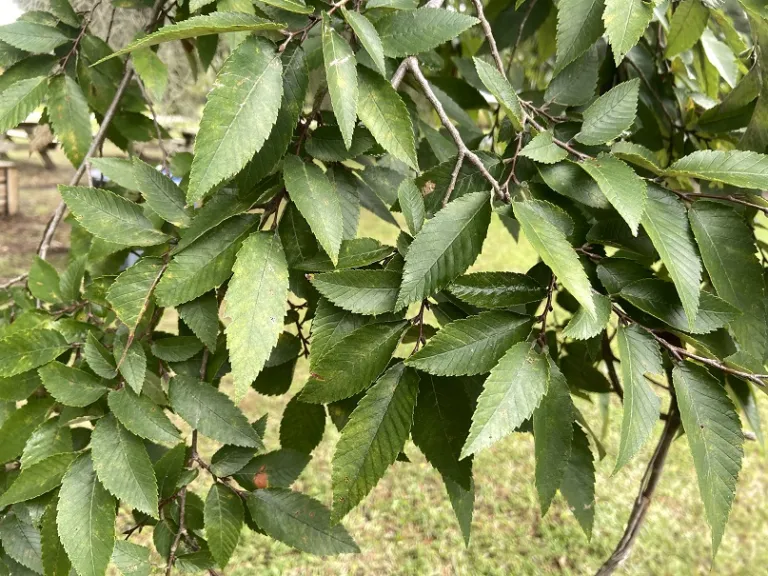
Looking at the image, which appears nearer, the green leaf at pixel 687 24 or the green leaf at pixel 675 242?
the green leaf at pixel 675 242

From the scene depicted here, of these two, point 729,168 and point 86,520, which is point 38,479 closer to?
point 86,520

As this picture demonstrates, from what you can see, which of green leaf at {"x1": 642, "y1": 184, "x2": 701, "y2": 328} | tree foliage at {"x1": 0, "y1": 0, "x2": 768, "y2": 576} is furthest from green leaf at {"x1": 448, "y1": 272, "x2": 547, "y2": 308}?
green leaf at {"x1": 642, "y1": 184, "x2": 701, "y2": 328}

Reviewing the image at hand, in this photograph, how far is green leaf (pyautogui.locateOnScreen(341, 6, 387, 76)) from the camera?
0.47 m

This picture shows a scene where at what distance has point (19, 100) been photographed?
2.38ft

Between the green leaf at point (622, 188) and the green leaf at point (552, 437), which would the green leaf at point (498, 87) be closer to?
the green leaf at point (622, 188)

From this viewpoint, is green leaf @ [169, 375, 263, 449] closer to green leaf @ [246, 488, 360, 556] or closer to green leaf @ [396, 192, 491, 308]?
green leaf @ [246, 488, 360, 556]

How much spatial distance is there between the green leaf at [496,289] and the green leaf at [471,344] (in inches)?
0.5

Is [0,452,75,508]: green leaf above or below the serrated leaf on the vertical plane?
below

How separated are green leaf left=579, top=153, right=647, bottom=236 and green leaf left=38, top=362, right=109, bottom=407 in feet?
1.66

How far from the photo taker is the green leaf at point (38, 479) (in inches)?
21.3

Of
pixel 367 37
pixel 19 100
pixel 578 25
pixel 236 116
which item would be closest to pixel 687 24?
pixel 578 25

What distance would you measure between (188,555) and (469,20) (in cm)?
58

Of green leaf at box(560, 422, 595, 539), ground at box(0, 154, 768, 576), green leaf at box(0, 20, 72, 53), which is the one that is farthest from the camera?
ground at box(0, 154, 768, 576)

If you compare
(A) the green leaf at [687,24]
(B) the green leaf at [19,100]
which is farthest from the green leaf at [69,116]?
(A) the green leaf at [687,24]
